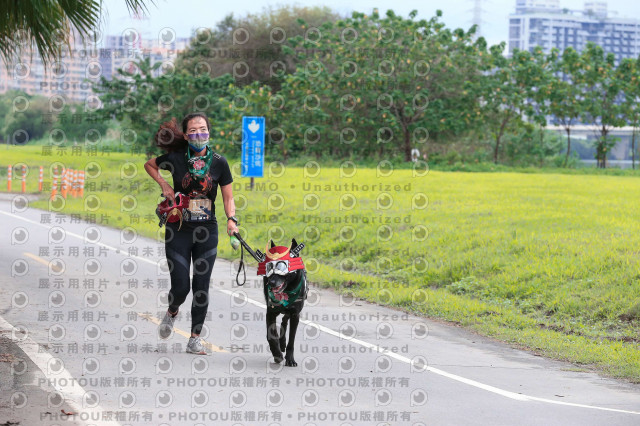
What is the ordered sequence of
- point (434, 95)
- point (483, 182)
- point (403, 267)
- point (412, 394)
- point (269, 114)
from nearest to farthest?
point (412, 394) → point (403, 267) → point (483, 182) → point (269, 114) → point (434, 95)

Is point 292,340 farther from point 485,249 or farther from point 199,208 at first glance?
point 485,249

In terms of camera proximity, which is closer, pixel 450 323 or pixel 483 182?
pixel 450 323

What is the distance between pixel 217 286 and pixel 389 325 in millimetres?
3566

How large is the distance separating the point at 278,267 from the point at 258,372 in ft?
3.26

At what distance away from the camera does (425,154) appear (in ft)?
152

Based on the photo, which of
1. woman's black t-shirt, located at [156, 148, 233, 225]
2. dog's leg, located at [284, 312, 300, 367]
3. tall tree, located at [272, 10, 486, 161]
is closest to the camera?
dog's leg, located at [284, 312, 300, 367]

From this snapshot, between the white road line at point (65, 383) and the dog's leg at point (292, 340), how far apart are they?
1889mm

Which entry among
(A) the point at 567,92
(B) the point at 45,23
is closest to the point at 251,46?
(A) the point at 567,92

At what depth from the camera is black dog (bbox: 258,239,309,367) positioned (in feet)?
25.7

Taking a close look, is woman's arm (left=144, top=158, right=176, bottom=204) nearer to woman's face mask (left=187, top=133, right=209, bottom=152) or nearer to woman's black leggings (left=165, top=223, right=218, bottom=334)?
woman's black leggings (left=165, top=223, right=218, bottom=334)

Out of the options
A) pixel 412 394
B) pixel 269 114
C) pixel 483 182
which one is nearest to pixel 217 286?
pixel 412 394

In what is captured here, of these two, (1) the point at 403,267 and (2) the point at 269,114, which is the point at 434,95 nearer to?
(2) the point at 269,114

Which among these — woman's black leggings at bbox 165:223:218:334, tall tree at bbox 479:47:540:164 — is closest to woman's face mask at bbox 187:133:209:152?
woman's black leggings at bbox 165:223:218:334

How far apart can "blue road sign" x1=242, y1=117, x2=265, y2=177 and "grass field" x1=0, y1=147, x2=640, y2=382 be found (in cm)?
84
